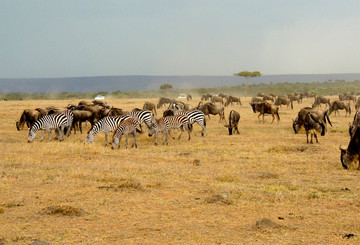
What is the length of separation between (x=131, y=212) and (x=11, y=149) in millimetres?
10057

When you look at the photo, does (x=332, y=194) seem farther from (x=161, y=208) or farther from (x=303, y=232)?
(x=161, y=208)

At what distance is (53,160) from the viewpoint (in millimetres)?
15180

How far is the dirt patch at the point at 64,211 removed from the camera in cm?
879

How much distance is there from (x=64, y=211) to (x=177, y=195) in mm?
2594

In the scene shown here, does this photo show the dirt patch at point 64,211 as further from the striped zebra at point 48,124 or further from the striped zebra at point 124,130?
the striped zebra at point 48,124

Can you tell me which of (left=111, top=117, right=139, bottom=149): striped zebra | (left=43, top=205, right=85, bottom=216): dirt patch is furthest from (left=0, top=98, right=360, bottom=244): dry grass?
(left=111, top=117, right=139, bottom=149): striped zebra

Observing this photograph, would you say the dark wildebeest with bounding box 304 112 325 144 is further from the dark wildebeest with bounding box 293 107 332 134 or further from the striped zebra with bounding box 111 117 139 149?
the striped zebra with bounding box 111 117 139 149

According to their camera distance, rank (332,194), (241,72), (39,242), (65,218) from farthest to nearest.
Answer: (241,72) < (332,194) < (65,218) < (39,242)

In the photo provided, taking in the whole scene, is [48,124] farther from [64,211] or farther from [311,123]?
[64,211]

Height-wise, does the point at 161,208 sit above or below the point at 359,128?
below

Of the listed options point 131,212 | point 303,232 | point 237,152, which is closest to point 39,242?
point 131,212

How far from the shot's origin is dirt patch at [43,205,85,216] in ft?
28.8

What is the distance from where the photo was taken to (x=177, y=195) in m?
10.2

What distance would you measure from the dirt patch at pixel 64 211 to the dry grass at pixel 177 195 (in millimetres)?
19
